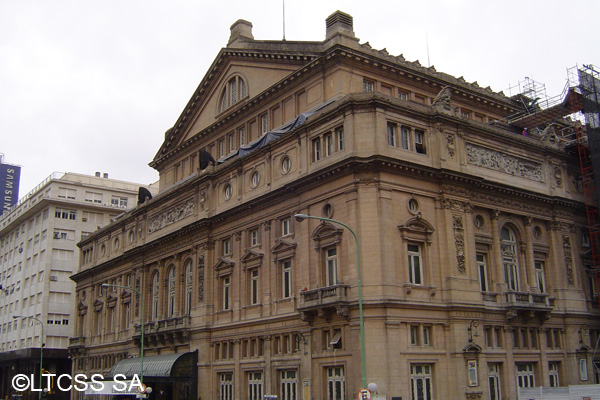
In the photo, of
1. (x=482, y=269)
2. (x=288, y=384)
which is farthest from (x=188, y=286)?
(x=482, y=269)

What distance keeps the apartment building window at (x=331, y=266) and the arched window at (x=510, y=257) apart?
1305 centimetres

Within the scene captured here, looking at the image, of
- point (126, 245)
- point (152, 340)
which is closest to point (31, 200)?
point (126, 245)

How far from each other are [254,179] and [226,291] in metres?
9.67

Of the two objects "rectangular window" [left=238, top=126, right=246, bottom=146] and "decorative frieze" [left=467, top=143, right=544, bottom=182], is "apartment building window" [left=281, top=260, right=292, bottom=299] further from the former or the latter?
"rectangular window" [left=238, top=126, right=246, bottom=146]

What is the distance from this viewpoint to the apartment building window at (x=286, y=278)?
4609 cm

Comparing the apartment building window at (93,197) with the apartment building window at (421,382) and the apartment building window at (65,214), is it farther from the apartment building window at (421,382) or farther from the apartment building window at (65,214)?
the apartment building window at (421,382)

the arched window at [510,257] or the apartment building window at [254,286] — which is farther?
the apartment building window at [254,286]

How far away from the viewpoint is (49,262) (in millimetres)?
98062

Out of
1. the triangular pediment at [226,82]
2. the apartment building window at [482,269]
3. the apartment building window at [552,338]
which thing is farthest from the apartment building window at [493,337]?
the triangular pediment at [226,82]

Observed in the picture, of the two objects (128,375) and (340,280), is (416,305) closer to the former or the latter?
(340,280)

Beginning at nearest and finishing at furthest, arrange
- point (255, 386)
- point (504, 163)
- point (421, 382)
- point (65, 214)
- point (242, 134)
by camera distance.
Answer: point (421, 382)
point (255, 386)
point (504, 163)
point (242, 134)
point (65, 214)

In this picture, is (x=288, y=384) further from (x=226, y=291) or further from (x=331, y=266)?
(x=226, y=291)

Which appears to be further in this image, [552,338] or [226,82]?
[226,82]

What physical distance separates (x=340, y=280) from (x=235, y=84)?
2789 cm
